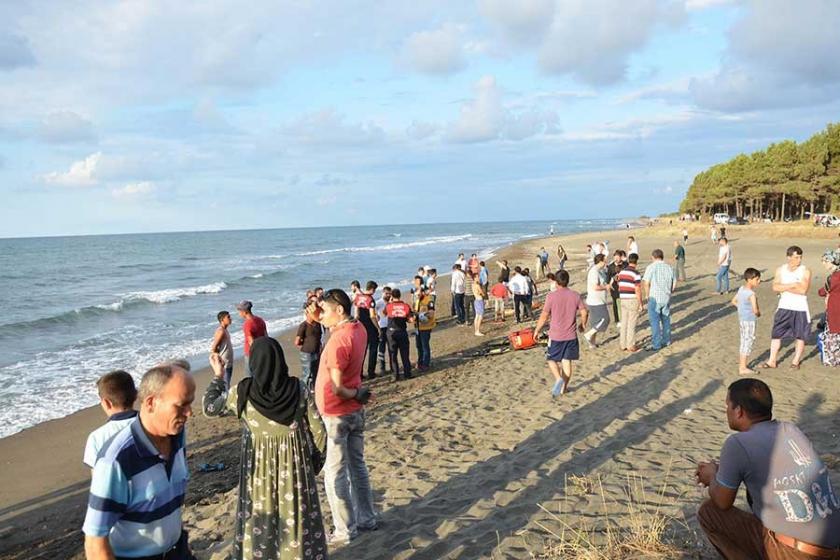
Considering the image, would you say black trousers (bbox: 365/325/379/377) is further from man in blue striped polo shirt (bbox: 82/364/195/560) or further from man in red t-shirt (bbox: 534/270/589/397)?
man in blue striped polo shirt (bbox: 82/364/195/560)

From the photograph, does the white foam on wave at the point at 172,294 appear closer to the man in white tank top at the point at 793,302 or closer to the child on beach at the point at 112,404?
the man in white tank top at the point at 793,302

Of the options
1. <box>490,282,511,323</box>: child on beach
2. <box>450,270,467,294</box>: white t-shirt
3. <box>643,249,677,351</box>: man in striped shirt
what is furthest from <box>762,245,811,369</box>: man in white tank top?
<box>490,282,511,323</box>: child on beach

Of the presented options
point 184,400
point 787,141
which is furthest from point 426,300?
point 787,141

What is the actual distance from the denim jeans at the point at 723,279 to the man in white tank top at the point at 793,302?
8.42 meters

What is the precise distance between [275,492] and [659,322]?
9.18 m

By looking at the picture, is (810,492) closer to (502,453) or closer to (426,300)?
(502,453)

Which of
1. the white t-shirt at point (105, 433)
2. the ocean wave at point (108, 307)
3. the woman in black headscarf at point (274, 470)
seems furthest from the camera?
the ocean wave at point (108, 307)

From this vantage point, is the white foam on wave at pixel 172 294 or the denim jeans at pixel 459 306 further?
the white foam on wave at pixel 172 294

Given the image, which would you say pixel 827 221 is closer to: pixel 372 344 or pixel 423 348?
pixel 423 348

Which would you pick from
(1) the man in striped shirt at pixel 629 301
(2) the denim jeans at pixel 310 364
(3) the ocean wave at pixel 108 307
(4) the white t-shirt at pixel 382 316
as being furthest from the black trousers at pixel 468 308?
(3) the ocean wave at pixel 108 307

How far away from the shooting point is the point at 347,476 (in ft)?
14.1

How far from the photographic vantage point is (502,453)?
6418 mm

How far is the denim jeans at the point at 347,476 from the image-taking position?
4.26 metres

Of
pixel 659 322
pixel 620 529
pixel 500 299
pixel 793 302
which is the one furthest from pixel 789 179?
pixel 620 529
